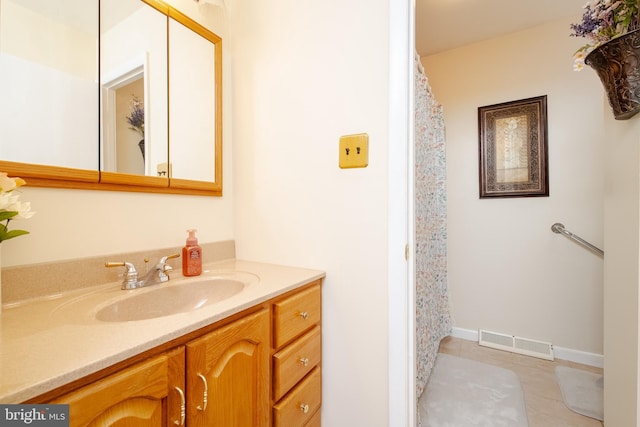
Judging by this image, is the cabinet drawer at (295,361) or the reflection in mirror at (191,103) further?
the reflection in mirror at (191,103)

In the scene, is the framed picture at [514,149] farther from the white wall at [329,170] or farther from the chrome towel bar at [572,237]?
the white wall at [329,170]

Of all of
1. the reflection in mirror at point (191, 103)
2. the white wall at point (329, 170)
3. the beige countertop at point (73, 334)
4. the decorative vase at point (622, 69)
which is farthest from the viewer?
the reflection in mirror at point (191, 103)

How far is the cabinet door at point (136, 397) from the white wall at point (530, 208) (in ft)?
7.29

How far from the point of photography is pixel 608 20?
2.89 feet

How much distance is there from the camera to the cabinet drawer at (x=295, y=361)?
0.82 m

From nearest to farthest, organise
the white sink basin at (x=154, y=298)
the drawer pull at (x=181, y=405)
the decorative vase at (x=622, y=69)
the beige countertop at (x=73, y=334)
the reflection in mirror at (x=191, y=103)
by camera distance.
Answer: the beige countertop at (x=73, y=334)
the drawer pull at (x=181, y=405)
the white sink basin at (x=154, y=298)
the decorative vase at (x=622, y=69)
the reflection in mirror at (x=191, y=103)

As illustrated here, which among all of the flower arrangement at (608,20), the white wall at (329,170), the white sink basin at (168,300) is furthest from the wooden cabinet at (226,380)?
the flower arrangement at (608,20)

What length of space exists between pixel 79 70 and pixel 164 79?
0.28 m

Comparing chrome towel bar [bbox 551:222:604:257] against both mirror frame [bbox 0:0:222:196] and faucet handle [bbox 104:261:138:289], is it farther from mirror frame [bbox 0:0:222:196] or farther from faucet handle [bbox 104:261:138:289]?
faucet handle [bbox 104:261:138:289]

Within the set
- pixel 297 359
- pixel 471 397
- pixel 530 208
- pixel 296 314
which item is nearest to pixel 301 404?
pixel 297 359

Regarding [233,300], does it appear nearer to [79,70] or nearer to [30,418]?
[30,418]

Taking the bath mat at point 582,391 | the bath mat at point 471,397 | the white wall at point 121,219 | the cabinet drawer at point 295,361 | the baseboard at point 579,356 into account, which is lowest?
the bath mat at point 471,397

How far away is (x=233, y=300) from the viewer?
72cm

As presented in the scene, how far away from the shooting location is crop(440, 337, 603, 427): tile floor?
52.0 inches
